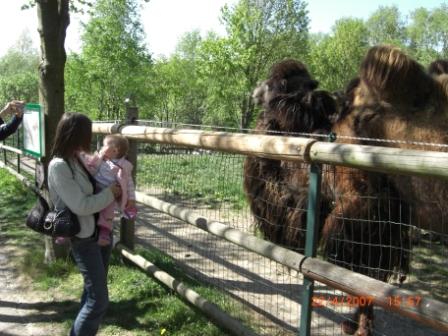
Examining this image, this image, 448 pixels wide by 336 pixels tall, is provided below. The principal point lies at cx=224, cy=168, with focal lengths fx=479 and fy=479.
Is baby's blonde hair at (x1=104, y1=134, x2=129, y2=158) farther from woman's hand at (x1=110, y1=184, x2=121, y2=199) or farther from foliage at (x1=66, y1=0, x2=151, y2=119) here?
foliage at (x1=66, y1=0, x2=151, y2=119)

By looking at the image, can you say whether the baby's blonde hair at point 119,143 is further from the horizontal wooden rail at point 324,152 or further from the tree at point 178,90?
the tree at point 178,90

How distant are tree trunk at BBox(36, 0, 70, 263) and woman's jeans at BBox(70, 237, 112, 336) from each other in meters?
2.22

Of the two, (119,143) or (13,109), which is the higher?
(13,109)

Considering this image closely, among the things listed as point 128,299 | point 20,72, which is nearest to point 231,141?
point 128,299

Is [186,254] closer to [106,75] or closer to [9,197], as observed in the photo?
[9,197]

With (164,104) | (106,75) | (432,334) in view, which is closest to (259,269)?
(432,334)

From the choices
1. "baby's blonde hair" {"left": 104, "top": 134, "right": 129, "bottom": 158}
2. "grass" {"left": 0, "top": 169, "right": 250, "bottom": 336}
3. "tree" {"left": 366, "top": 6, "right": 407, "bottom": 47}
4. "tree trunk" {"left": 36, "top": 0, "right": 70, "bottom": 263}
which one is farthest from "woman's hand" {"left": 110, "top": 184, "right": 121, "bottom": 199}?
"tree" {"left": 366, "top": 6, "right": 407, "bottom": 47}

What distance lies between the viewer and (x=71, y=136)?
3049mm

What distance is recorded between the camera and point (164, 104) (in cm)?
5062

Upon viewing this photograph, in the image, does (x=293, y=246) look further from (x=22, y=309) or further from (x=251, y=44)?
(x=251, y=44)

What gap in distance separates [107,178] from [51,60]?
2.22 m

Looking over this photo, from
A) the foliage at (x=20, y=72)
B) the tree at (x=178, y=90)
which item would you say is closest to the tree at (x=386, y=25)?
the tree at (x=178, y=90)

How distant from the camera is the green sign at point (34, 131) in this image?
510 cm

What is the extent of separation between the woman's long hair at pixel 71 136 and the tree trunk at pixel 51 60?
7.06 ft
